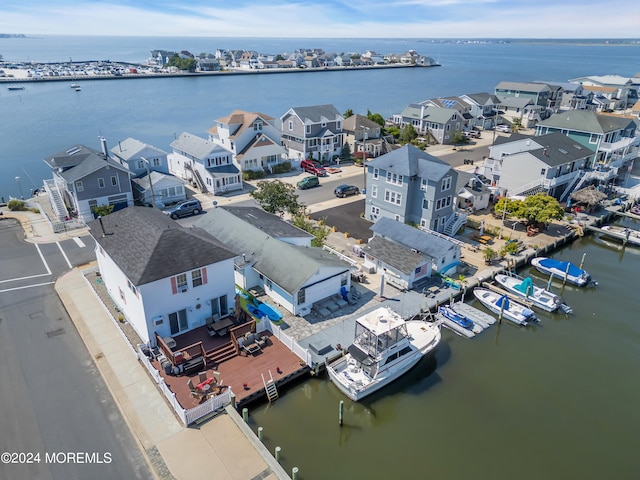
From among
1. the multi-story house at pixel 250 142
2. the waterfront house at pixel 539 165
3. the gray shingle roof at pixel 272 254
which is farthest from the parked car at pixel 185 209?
the waterfront house at pixel 539 165

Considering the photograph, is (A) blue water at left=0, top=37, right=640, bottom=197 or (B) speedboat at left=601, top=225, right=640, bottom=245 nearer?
(B) speedboat at left=601, top=225, right=640, bottom=245

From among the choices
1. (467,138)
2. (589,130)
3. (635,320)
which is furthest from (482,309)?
(467,138)

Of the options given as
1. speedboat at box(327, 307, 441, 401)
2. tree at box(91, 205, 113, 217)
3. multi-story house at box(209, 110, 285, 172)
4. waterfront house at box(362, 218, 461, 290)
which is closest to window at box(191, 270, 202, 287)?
speedboat at box(327, 307, 441, 401)

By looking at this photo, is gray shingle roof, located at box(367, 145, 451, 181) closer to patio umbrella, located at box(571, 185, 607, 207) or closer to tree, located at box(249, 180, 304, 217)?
tree, located at box(249, 180, 304, 217)

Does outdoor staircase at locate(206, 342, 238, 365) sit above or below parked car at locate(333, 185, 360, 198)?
below

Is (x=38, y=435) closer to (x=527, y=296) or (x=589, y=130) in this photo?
(x=527, y=296)

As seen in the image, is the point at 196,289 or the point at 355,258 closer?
the point at 196,289

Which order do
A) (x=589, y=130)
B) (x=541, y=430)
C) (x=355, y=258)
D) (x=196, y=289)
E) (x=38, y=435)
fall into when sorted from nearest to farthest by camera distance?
(x=38, y=435) → (x=541, y=430) → (x=196, y=289) → (x=355, y=258) → (x=589, y=130)
